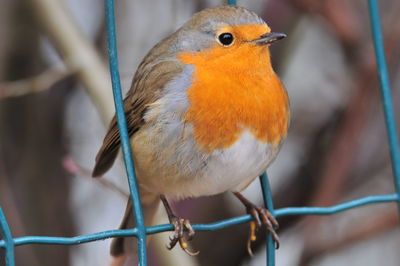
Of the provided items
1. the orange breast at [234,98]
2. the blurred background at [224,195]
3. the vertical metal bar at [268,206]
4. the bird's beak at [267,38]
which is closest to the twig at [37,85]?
the blurred background at [224,195]

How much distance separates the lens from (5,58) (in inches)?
122

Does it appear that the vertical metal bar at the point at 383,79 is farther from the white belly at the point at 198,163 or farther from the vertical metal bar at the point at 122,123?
the vertical metal bar at the point at 122,123

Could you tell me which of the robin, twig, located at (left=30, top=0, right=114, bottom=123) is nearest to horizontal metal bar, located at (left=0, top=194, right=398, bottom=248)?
the robin

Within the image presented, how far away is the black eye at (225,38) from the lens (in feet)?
7.24

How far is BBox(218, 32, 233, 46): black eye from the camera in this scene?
7.24ft

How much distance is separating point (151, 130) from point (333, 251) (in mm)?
1443

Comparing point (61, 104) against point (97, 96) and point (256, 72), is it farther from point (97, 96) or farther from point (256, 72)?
point (256, 72)

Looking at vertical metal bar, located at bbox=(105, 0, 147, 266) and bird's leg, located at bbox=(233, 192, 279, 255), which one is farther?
bird's leg, located at bbox=(233, 192, 279, 255)

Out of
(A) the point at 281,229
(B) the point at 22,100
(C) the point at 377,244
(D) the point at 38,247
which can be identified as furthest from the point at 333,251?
(B) the point at 22,100

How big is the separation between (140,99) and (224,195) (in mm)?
1149

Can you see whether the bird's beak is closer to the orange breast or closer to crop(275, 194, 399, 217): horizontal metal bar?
the orange breast

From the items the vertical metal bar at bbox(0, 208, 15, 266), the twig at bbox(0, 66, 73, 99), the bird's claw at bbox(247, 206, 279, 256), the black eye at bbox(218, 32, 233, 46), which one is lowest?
the bird's claw at bbox(247, 206, 279, 256)

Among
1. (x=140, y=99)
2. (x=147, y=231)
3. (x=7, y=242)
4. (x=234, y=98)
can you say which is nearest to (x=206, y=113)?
(x=234, y=98)

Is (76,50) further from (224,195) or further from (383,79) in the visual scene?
(383,79)
